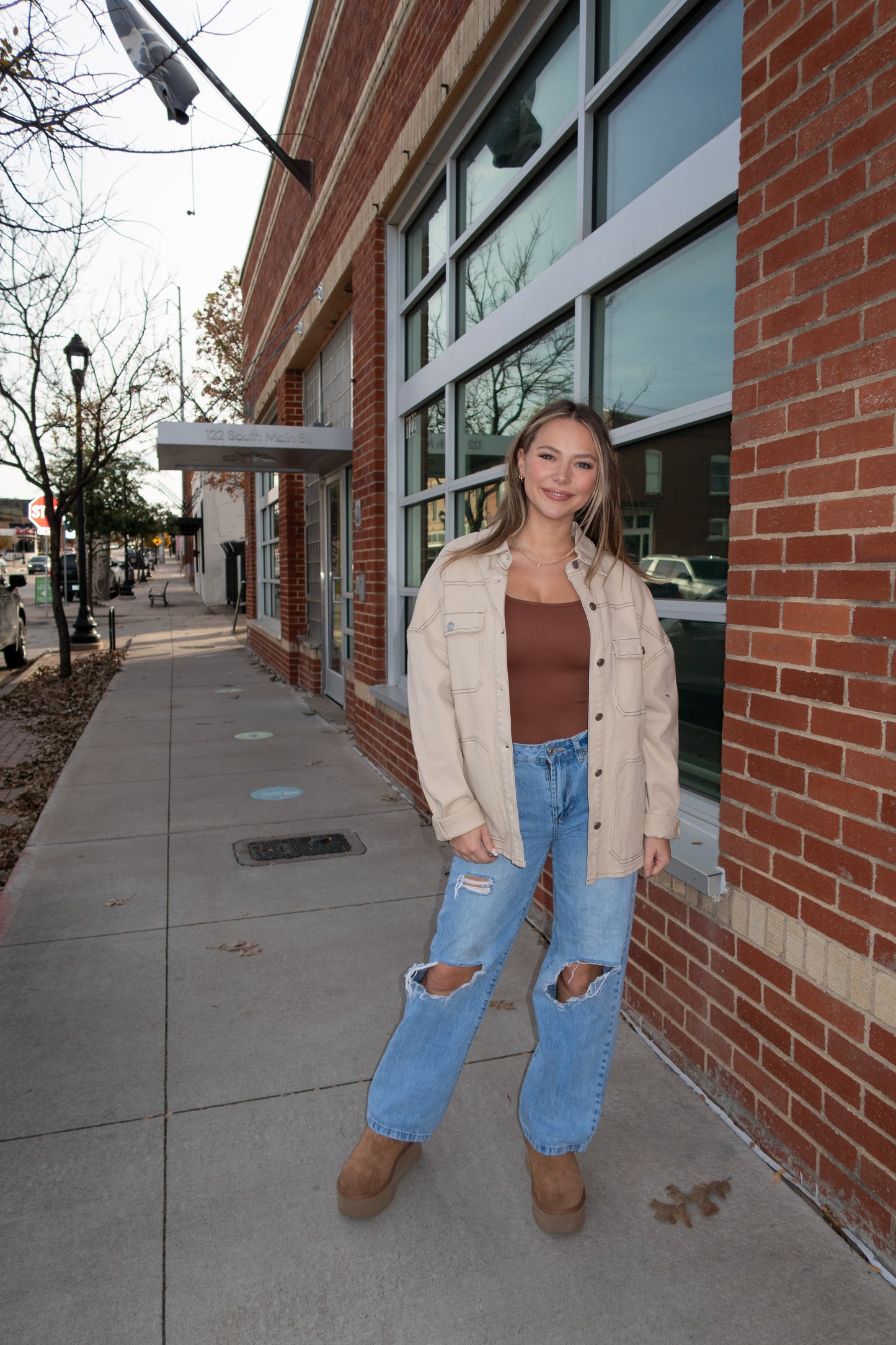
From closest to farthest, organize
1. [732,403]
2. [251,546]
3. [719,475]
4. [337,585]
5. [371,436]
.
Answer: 1. [732,403]
2. [719,475]
3. [371,436]
4. [337,585]
5. [251,546]

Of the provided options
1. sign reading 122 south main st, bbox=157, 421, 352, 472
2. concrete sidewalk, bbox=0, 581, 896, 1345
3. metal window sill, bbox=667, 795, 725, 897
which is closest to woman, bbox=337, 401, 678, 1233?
concrete sidewalk, bbox=0, 581, 896, 1345

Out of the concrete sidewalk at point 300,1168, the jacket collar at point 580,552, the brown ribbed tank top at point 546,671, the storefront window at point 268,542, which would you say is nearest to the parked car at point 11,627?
the storefront window at point 268,542

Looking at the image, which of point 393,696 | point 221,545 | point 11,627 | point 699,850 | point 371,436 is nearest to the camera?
point 699,850

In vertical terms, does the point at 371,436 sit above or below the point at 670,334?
above

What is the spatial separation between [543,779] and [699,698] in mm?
1342

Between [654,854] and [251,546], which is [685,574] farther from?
[251,546]

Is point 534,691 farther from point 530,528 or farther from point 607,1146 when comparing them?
point 607,1146

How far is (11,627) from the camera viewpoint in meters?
14.1

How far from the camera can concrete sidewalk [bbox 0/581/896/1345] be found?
2.08 metres

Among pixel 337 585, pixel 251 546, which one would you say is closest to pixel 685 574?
pixel 337 585

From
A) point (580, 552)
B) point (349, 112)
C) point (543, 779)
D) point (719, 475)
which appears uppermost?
point (349, 112)

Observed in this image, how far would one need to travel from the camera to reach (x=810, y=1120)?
2.40m

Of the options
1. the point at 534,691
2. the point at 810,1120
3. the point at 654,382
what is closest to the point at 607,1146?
the point at 810,1120

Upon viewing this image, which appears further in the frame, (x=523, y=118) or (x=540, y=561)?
(x=523, y=118)
